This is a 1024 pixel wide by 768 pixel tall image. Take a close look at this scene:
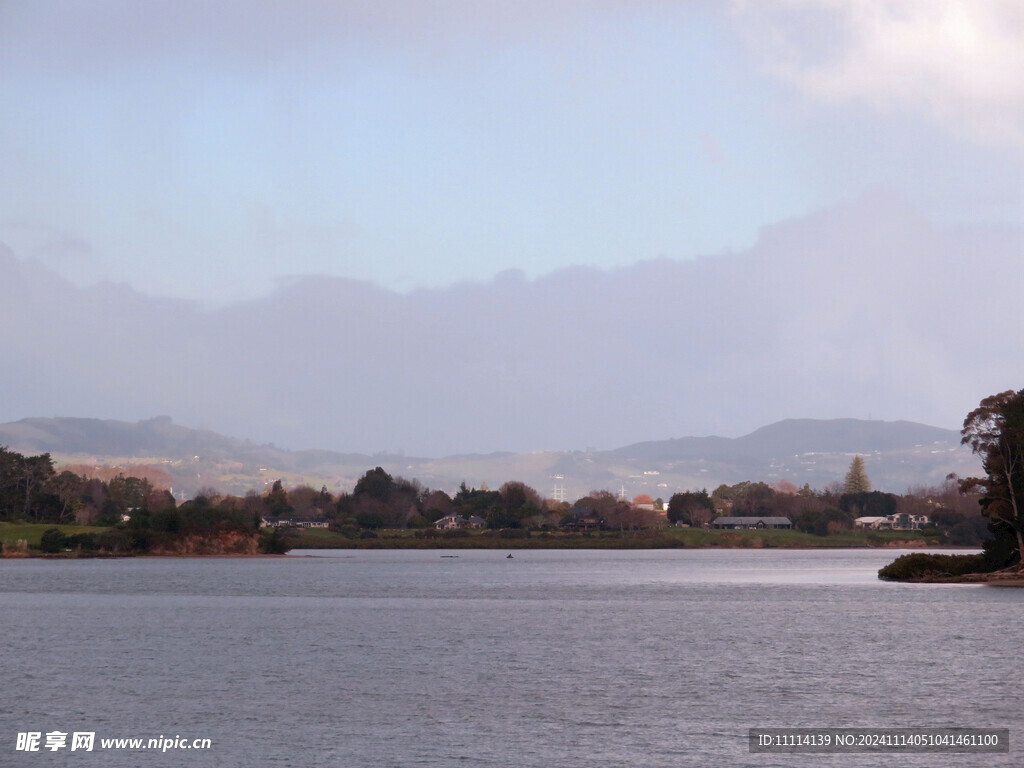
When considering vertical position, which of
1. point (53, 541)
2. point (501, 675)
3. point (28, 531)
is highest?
point (28, 531)

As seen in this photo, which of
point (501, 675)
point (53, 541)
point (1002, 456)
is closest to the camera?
point (501, 675)

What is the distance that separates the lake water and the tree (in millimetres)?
7170

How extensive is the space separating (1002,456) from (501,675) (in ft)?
216

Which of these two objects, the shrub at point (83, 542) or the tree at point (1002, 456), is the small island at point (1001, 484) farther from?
the shrub at point (83, 542)

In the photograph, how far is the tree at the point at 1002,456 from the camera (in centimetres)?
9588

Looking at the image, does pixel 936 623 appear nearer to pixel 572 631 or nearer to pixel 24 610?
pixel 572 631

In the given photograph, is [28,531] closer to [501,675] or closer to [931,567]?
[931,567]

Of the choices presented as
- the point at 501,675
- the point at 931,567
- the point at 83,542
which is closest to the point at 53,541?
the point at 83,542

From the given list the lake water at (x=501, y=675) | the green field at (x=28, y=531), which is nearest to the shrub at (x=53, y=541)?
the green field at (x=28, y=531)

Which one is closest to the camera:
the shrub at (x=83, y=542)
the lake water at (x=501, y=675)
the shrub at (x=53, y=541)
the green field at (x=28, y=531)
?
the lake water at (x=501, y=675)

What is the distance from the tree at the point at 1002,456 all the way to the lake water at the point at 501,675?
7170mm

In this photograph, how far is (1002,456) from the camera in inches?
3819

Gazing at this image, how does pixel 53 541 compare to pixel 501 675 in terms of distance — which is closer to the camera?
pixel 501 675

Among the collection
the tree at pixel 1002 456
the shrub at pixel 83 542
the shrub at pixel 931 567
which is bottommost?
the shrub at pixel 83 542
